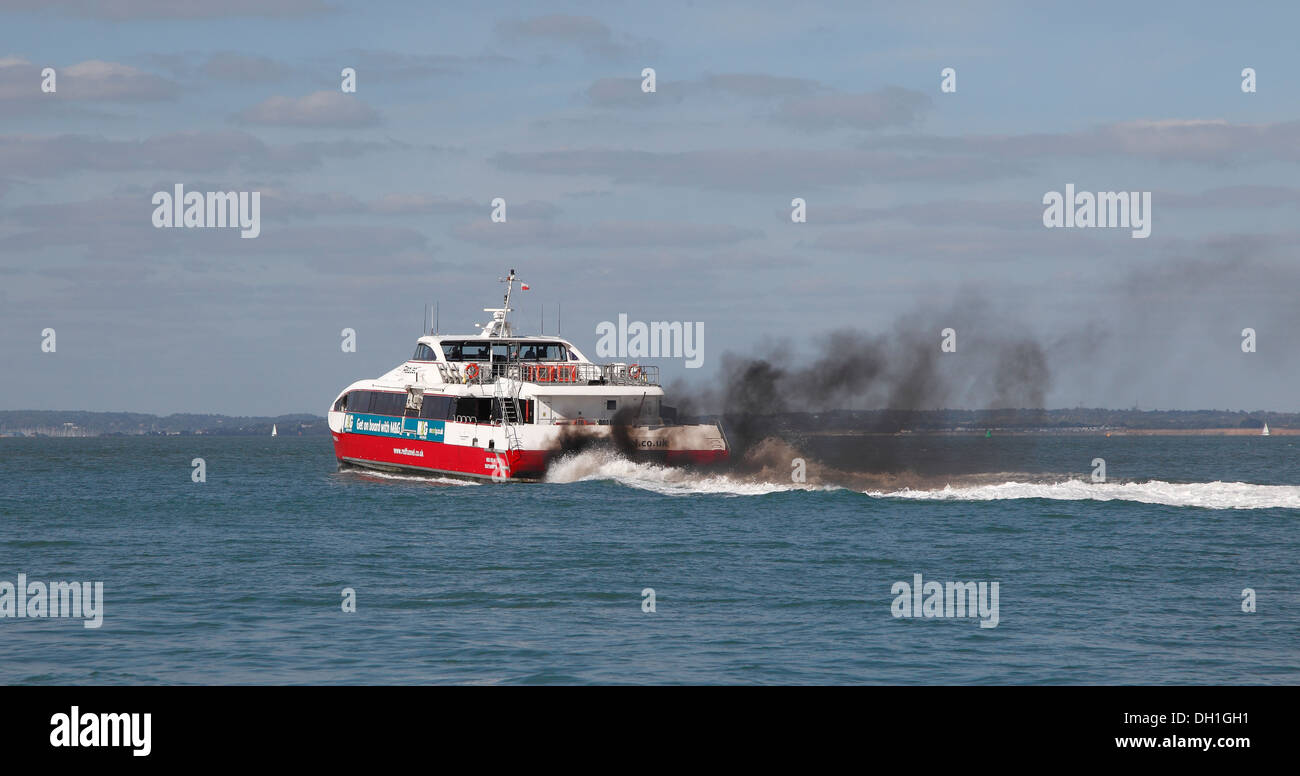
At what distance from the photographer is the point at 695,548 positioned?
113 ft

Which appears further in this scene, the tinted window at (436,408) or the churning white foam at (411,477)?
the churning white foam at (411,477)

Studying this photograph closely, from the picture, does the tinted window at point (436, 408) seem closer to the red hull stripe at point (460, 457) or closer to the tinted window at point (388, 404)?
the red hull stripe at point (460, 457)

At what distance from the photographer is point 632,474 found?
2172 inches

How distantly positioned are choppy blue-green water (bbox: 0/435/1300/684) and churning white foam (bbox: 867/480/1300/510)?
0.54 feet

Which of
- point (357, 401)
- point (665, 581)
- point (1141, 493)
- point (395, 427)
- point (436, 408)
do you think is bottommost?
point (665, 581)

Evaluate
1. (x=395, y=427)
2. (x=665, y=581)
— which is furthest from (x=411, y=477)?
(x=665, y=581)

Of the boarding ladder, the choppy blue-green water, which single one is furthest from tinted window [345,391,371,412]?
the boarding ladder

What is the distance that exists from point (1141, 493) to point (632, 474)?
69.6 feet

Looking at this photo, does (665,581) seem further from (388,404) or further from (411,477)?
(388,404)

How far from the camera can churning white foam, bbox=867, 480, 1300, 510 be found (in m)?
45.5

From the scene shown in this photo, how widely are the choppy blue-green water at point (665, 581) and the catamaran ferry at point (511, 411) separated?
1.69 metres

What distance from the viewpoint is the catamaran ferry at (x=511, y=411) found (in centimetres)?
5450

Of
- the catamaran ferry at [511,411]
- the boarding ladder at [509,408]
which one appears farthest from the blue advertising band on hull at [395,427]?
the boarding ladder at [509,408]

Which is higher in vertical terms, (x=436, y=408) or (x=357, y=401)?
(x=357, y=401)
